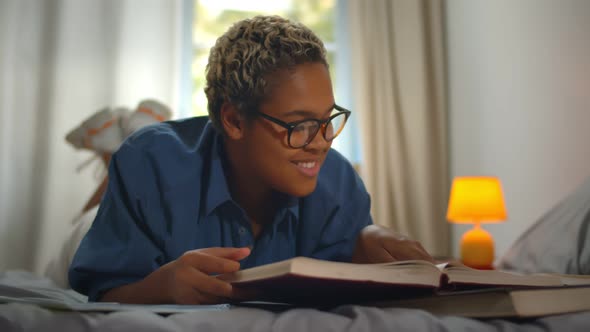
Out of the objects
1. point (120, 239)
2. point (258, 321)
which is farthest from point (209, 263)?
point (120, 239)

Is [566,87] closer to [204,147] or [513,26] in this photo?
[513,26]

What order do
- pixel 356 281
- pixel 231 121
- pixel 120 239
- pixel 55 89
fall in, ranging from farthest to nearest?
pixel 55 89, pixel 231 121, pixel 120 239, pixel 356 281

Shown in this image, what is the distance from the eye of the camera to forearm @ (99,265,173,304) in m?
0.69

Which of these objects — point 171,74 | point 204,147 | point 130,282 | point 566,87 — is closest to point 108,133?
point 171,74

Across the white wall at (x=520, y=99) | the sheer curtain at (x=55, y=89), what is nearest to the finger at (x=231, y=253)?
the white wall at (x=520, y=99)

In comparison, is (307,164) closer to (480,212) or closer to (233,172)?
(233,172)

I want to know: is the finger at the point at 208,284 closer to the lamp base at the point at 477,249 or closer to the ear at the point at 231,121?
the ear at the point at 231,121

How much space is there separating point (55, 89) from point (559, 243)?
2.73 meters

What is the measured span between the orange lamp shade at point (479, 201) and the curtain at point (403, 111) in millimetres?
944

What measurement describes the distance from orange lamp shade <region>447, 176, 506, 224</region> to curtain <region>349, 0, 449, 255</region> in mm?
944

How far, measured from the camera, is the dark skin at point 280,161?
782 millimetres

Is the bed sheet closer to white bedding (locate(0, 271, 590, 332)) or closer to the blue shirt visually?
white bedding (locate(0, 271, 590, 332))

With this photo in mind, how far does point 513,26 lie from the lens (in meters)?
2.58

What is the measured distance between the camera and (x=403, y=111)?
11.3 ft
